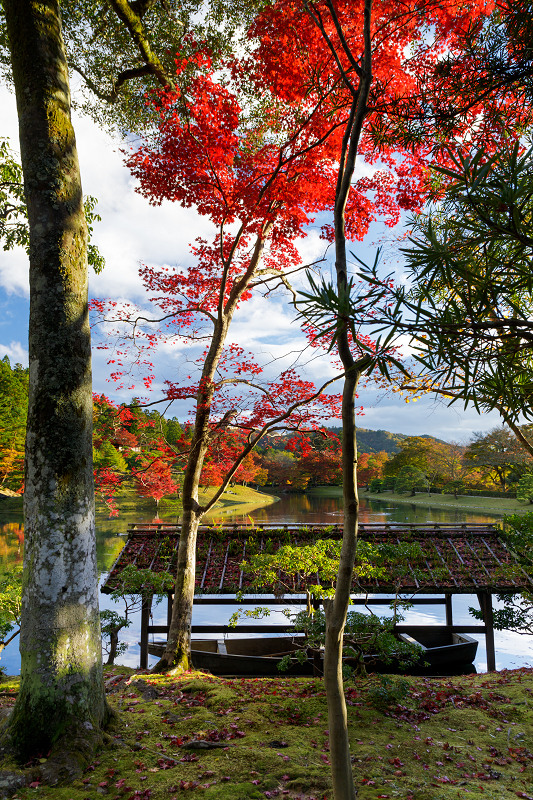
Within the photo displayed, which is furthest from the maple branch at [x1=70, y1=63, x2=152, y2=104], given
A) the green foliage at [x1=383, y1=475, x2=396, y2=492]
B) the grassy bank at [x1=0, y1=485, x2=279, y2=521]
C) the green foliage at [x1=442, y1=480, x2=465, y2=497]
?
the green foliage at [x1=383, y1=475, x2=396, y2=492]

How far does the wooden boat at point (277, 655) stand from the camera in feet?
23.7

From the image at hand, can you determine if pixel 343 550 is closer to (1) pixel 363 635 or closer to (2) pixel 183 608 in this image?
(1) pixel 363 635

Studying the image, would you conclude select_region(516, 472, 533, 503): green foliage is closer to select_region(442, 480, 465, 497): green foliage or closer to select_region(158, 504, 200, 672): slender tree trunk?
select_region(442, 480, 465, 497): green foliage

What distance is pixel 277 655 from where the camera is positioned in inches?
315

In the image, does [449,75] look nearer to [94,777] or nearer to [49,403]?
[49,403]

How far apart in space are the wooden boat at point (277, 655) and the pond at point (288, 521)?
3.41 feet

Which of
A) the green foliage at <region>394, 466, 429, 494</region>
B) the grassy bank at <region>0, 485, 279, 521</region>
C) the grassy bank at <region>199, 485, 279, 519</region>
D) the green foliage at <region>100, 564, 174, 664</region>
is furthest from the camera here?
the green foliage at <region>394, 466, 429, 494</region>

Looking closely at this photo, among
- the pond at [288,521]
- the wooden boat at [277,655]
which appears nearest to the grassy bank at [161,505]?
the pond at [288,521]

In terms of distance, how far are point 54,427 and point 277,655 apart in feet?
22.1

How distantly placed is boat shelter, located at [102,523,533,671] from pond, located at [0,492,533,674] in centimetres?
64

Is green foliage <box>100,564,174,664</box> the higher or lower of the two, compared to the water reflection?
higher

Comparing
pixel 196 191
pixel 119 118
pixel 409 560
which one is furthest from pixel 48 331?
pixel 409 560

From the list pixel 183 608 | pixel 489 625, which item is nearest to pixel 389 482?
pixel 489 625

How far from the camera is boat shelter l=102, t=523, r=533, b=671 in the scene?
732 centimetres
